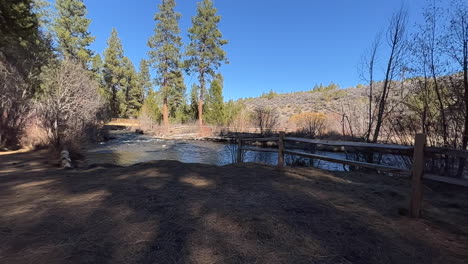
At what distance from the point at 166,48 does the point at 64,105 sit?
20.5 meters

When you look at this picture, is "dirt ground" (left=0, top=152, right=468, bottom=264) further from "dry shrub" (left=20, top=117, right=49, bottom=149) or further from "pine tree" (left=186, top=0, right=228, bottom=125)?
"pine tree" (left=186, top=0, right=228, bottom=125)

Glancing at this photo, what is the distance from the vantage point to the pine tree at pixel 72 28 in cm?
2970

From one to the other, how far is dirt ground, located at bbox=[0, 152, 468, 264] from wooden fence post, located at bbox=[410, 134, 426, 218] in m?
0.17

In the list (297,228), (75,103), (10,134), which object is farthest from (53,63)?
(297,228)

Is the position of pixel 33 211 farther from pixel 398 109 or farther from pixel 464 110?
pixel 398 109

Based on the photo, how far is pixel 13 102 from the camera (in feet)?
34.9

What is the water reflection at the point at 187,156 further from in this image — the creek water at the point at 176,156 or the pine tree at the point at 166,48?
the pine tree at the point at 166,48

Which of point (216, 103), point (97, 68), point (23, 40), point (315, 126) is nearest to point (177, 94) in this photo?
point (216, 103)

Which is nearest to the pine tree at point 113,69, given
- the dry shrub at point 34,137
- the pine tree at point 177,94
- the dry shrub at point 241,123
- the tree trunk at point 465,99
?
the pine tree at point 177,94

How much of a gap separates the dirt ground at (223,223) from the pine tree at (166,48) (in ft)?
89.7

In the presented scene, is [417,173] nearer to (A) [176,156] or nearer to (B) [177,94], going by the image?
(A) [176,156]

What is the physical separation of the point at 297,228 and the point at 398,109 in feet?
18.5

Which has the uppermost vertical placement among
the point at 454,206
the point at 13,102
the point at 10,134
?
the point at 13,102

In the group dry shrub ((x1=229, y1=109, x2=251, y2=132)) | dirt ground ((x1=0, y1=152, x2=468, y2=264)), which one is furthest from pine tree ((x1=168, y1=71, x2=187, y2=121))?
dirt ground ((x1=0, y1=152, x2=468, y2=264))
